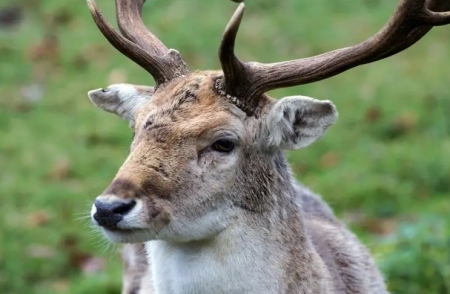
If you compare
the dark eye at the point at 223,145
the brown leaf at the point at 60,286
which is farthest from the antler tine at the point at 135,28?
the brown leaf at the point at 60,286

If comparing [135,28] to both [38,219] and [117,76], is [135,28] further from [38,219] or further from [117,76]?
[117,76]

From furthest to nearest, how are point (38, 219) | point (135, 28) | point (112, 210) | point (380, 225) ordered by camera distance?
point (38, 219), point (380, 225), point (135, 28), point (112, 210)

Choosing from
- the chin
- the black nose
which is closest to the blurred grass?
the chin

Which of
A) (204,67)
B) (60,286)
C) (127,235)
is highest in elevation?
(204,67)

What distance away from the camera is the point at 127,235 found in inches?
169

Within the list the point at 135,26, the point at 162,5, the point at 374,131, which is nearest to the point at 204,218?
the point at 135,26

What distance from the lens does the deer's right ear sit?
5.00 metres

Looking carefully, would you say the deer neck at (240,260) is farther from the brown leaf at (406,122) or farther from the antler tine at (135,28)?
the brown leaf at (406,122)

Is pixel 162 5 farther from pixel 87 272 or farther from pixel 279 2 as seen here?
pixel 87 272

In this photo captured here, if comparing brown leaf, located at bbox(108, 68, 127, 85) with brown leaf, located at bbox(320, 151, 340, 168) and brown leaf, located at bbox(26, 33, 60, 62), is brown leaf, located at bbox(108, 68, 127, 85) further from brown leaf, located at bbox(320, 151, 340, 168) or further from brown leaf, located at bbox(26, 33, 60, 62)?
brown leaf, located at bbox(320, 151, 340, 168)

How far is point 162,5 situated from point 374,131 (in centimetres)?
448

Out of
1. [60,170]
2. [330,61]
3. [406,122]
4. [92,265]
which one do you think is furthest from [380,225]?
[330,61]

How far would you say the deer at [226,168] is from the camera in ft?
14.3

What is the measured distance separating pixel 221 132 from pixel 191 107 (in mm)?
172
